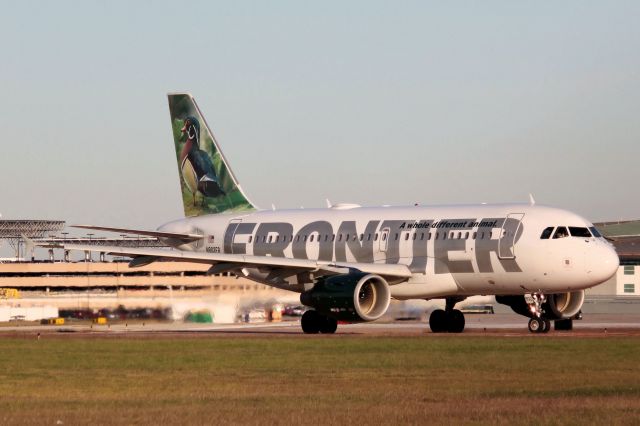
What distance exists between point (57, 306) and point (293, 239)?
18.4 m

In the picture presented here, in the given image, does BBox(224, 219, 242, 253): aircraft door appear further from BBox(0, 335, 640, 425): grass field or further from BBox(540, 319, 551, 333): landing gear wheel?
BBox(540, 319, 551, 333): landing gear wheel

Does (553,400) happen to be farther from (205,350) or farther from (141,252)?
(141,252)

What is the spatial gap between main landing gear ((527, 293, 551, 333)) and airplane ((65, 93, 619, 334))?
3 cm

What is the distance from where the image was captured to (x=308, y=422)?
18.3 metres

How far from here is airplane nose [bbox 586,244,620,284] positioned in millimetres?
42562

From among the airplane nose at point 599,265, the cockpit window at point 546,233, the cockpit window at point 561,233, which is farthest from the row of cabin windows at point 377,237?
the airplane nose at point 599,265

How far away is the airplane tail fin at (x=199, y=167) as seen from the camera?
54875 millimetres

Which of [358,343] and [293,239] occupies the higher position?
[293,239]

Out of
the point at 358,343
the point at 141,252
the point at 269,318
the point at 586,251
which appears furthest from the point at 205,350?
the point at 269,318

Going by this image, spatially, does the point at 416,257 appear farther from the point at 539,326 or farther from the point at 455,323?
the point at 539,326

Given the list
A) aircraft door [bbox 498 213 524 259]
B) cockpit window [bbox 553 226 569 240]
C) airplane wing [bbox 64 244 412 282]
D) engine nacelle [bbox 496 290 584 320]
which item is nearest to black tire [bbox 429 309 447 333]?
engine nacelle [bbox 496 290 584 320]

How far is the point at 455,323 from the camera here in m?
47.8

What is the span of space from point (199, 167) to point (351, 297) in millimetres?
15300

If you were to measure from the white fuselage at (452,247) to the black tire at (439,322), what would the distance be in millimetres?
2559
